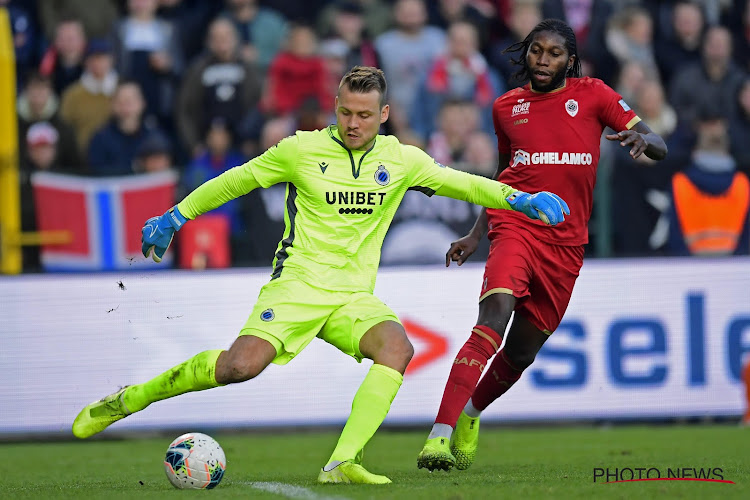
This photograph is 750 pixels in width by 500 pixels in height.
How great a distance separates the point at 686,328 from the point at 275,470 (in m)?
4.78

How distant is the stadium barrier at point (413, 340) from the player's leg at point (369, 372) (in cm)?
411

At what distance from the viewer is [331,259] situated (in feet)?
21.6

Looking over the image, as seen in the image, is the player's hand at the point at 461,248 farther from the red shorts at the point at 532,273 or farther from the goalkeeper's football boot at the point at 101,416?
the goalkeeper's football boot at the point at 101,416

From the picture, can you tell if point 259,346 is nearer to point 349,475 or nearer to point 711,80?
point 349,475

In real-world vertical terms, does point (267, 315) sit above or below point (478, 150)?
below

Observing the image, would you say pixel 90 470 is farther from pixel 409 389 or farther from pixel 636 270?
pixel 636 270

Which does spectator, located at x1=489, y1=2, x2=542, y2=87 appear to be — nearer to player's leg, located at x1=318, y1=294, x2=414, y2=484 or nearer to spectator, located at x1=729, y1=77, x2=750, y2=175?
spectator, located at x1=729, y1=77, x2=750, y2=175

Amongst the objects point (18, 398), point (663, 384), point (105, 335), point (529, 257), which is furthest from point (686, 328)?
point (18, 398)

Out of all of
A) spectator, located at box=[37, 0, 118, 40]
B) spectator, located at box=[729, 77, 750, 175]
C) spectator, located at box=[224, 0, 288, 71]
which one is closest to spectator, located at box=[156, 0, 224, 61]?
spectator, located at box=[224, 0, 288, 71]

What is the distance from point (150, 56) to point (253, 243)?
3598 mm

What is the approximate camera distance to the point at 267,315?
21.3ft

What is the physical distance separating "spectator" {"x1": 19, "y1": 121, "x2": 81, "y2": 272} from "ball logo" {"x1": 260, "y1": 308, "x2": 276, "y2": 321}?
5.01 metres

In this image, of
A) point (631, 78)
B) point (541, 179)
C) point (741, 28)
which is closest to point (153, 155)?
point (631, 78)

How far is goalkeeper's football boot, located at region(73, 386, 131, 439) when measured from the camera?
674 centimetres
